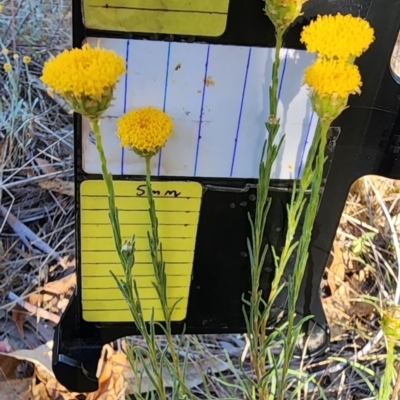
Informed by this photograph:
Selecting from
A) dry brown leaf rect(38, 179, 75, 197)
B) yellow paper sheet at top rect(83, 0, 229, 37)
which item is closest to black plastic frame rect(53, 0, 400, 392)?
yellow paper sheet at top rect(83, 0, 229, 37)

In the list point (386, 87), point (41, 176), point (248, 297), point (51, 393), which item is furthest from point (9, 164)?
point (386, 87)

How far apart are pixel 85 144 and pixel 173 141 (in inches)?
3.2

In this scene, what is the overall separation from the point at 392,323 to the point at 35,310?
1.86 ft

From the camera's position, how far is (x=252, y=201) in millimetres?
629

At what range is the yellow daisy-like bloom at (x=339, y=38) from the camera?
0.42 m

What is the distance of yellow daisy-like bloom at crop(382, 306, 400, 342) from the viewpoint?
0.48m

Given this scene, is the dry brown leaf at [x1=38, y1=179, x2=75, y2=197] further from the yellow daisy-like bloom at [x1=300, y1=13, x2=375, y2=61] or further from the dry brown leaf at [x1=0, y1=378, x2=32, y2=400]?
the yellow daisy-like bloom at [x1=300, y1=13, x2=375, y2=61]

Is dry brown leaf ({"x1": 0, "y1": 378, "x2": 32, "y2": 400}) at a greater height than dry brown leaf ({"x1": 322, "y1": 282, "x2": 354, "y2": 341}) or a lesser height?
lesser

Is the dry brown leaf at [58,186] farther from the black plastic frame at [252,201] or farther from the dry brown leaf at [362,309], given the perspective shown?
the dry brown leaf at [362,309]

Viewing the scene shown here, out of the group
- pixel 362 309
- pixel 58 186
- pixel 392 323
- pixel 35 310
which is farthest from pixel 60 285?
pixel 392 323

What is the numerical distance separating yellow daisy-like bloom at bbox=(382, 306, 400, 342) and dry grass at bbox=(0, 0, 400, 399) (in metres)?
0.37

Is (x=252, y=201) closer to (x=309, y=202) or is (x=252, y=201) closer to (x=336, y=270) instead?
(x=309, y=202)

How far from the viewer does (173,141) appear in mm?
576

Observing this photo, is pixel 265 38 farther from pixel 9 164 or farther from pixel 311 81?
pixel 9 164
